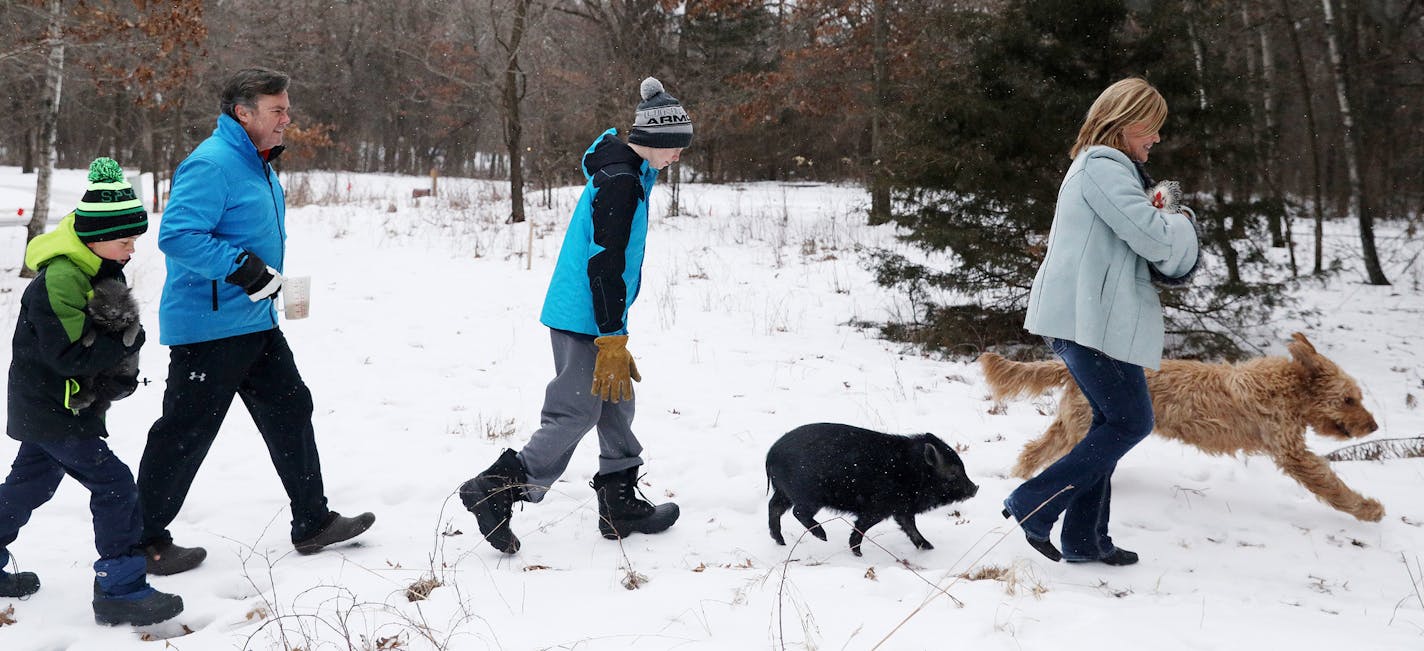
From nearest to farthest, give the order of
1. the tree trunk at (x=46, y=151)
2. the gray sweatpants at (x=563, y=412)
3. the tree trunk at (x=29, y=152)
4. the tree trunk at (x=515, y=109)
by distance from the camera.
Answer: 1. the gray sweatpants at (x=563, y=412)
2. the tree trunk at (x=46, y=151)
3. the tree trunk at (x=515, y=109)
4. the tree trunk at (x=29, y=152)

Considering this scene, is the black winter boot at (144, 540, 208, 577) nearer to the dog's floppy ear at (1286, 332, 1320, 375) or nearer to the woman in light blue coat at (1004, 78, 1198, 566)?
the woman in light blue coat at (1004, 78, 1198, 566)

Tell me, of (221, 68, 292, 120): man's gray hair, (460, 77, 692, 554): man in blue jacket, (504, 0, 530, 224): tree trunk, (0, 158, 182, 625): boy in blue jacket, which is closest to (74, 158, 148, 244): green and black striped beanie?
(0, 158, 182, 625): boy in blue jacket

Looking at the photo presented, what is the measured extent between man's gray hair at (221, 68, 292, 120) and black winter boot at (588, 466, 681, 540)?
2.23 m

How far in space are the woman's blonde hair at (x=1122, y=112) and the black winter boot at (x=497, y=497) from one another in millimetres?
2831

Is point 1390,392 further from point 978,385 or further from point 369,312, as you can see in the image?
point 369,312

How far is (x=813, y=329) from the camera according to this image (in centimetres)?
936

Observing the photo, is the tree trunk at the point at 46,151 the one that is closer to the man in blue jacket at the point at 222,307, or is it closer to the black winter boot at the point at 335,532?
the man in blue jacket at the point at 222,307

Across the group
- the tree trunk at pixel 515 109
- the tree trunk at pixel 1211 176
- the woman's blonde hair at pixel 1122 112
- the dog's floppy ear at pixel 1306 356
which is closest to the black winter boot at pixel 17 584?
the woman's blonde hair at pixel 1122 112

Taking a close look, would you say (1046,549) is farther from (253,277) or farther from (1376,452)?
(253,277)

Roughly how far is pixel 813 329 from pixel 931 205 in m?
1.89

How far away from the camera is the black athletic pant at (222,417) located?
354 centimetres

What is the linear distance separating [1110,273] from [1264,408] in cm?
164

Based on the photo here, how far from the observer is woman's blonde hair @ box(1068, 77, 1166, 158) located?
3.45 m

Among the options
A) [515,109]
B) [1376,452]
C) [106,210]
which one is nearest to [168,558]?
[106,210]
